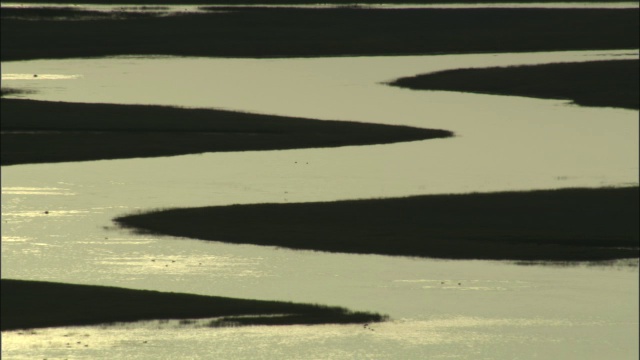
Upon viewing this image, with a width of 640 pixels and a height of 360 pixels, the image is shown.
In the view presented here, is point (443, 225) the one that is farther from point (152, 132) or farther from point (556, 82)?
point (556, 82)

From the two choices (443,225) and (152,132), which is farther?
(152,132)

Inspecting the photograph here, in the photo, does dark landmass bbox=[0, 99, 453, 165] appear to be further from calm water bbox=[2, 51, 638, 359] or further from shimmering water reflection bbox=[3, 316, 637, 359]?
shimmering water reflection bbox=[3, 316, 637, 359]

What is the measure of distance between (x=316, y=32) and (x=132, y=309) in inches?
1113

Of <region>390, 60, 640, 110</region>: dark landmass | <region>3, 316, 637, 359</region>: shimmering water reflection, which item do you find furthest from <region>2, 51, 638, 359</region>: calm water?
<region>390, 60, 640, 110</region>: dark landmass

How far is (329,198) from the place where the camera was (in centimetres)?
2170

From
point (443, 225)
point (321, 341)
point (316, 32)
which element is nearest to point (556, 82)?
point (316, 32)

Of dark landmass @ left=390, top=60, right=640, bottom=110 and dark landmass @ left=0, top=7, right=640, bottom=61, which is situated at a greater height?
dark landmass @ left=0, top=7, right=640, bottom=61

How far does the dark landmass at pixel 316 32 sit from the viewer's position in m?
40.8

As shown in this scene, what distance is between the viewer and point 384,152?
26094 millimetres

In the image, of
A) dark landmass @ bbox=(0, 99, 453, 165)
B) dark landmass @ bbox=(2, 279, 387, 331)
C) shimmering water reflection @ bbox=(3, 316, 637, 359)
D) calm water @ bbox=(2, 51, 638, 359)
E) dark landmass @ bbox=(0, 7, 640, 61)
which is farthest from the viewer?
dark landmass @ bbox=(0, 7, 640, 61)

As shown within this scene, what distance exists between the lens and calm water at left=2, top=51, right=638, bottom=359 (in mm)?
14641

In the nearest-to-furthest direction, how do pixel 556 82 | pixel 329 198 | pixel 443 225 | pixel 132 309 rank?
pixel 132 309 → pixel 443 225 → pixel 329 198 → pixel 556 82

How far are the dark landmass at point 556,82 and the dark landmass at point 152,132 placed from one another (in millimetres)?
5717

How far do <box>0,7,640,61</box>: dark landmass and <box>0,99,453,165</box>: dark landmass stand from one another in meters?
10.2
